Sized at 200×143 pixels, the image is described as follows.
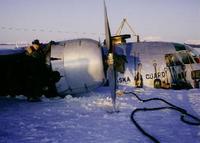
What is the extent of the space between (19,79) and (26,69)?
0.64 meters

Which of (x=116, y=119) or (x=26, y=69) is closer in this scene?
(x=116, y=119)

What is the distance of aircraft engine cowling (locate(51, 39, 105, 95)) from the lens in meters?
13.2

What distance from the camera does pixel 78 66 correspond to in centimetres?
1331

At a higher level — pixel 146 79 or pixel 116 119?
pixel 146 79

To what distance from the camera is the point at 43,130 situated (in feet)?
29.4

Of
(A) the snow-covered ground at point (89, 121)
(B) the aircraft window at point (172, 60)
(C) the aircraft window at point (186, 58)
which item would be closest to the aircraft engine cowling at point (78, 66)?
(A) the snow-covered ground at point (89, 121)

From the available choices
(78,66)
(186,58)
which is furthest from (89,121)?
(186,58)

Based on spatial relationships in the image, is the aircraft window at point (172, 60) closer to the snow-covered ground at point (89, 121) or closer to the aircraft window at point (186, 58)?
the aircraft window at point (186, 58)

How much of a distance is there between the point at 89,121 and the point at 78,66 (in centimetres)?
384

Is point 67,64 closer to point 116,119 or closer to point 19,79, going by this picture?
point 19,79

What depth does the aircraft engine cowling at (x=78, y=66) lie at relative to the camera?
521 inches

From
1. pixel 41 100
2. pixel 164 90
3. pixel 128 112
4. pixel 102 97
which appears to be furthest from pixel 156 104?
pixel 41 100

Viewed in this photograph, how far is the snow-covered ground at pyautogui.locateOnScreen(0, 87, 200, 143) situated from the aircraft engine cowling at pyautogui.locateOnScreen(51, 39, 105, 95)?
0.76m

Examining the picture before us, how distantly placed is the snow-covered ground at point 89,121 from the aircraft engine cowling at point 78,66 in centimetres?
76
